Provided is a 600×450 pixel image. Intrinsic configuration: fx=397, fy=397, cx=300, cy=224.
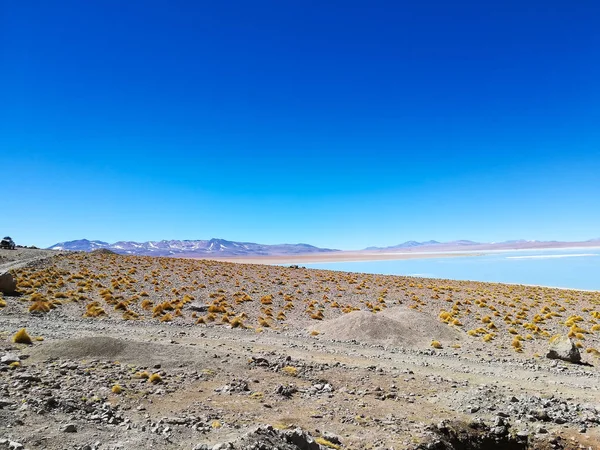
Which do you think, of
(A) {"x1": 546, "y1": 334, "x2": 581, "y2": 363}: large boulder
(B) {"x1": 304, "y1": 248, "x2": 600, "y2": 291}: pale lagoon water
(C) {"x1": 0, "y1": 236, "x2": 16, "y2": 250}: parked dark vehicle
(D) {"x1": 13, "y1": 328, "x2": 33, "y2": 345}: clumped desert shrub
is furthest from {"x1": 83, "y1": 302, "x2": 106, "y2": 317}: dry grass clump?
(B) {"x1": 304, "y1": 248, "x2": 600, "y2": 291}: pale lagoon water

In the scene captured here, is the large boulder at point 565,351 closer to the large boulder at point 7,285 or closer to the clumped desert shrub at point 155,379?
the clumped desert shrub at point 155,379

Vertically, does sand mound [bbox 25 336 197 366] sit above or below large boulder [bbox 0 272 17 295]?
below

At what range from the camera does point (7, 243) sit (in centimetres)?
4494

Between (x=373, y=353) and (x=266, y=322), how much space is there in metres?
5.72

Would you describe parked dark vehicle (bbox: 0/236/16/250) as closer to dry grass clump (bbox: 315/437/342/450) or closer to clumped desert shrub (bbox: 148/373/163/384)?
clumped desert shrub (bbox: 148/373/163/384)

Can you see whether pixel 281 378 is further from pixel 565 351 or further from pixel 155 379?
pixel 565 351

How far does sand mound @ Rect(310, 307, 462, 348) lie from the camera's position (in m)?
14.6

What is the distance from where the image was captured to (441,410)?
8.04 meters

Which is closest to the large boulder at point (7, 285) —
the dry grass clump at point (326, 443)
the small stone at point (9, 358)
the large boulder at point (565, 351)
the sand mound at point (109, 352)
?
the sand mound at point (109, 352)

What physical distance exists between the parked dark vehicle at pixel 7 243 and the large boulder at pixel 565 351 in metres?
50.7

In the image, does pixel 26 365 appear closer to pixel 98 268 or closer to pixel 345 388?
pixel 345 388

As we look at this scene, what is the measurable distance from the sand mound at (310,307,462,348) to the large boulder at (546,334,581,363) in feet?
10.7

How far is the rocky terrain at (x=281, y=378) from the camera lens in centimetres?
622

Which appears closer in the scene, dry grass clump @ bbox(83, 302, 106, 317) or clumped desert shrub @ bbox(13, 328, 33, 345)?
clumped desert shrub @ bbox(13, 328, 33, 345)
